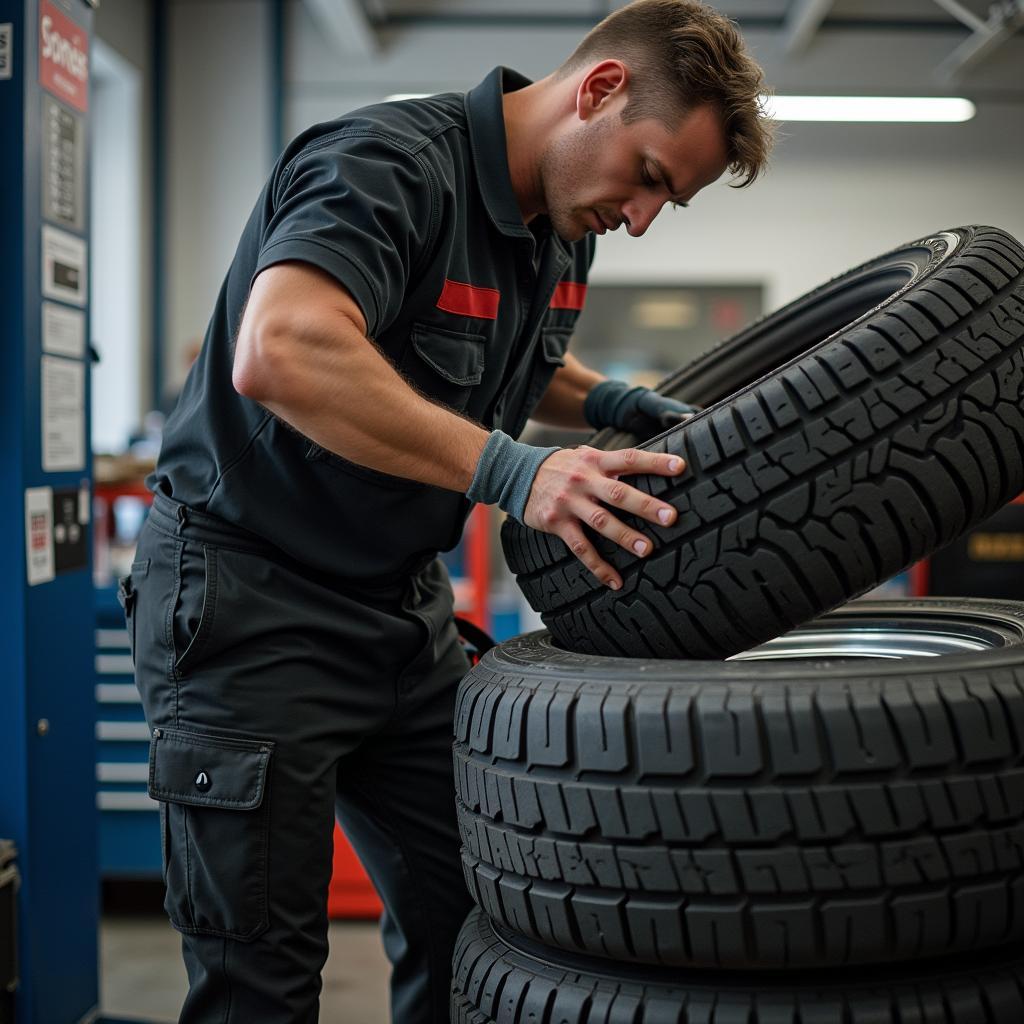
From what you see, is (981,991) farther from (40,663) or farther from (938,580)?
(938,580)

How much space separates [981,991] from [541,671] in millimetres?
439

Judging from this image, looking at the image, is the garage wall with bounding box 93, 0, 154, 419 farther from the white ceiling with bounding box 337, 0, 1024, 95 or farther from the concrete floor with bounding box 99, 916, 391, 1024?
the concrete floor with bounding box 99, 916, 391, 1024

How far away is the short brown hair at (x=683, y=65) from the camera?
1146mm

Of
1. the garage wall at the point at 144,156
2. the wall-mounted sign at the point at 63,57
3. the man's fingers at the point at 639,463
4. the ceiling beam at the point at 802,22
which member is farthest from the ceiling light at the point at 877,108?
the man's fingers at the point at 639,463

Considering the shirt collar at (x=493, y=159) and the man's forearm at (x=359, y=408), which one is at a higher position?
the shirt collar at (x=493, y=159)

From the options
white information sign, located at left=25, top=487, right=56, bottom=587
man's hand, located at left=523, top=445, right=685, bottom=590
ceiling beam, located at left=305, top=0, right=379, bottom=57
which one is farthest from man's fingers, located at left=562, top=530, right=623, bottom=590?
ceiling beam, located at left=305, top=0, right=379, bottom=57

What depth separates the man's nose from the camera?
1.21 meters

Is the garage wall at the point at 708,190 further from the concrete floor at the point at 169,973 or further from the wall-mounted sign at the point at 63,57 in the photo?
the wall-mounted sign at the point at 63,57

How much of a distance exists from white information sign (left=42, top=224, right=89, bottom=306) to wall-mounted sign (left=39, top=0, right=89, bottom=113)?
212 millimetres

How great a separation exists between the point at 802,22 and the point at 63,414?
5.62 metres

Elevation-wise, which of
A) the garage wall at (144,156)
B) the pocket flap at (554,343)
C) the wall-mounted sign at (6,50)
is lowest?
the pocket flap at (554,343)

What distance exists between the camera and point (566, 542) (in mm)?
995

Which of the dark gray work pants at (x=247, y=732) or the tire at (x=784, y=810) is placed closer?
the tire at (x=784, y=810)

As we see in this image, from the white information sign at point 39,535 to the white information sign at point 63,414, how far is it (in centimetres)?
5
